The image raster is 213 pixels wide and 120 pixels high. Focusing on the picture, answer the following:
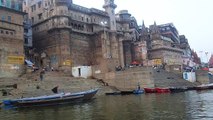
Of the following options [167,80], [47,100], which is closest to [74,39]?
[167,80]

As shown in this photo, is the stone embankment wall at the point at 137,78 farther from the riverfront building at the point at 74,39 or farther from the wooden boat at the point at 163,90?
the wooden boat at the point at 163,90

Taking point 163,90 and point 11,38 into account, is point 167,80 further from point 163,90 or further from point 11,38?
point 11,38

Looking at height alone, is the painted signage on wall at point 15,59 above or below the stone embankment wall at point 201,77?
above

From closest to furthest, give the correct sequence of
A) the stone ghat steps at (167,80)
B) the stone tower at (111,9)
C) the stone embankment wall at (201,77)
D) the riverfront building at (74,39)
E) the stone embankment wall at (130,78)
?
the stone embankment wall at (130,78) < the stone ghat steps at (167,80) < the riverfront building at (74,39) < the stone embankment wall at (201,77) < the stone tower at (111,9)

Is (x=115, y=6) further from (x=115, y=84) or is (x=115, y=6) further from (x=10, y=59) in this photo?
(x=10, y=59)

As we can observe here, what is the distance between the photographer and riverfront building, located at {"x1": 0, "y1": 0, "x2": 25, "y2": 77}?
46.5m

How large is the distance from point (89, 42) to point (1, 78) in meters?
23.6

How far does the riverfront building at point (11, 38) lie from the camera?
46.5m

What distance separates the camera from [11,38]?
159 feet

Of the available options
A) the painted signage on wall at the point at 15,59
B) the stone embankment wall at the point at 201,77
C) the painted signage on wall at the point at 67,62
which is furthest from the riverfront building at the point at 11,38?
the stone embankment wall at the point at 201,77

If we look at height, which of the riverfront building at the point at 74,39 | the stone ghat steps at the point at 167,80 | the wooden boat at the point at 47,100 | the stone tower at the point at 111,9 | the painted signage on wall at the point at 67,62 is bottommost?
the wooden boat at the point at 47,100

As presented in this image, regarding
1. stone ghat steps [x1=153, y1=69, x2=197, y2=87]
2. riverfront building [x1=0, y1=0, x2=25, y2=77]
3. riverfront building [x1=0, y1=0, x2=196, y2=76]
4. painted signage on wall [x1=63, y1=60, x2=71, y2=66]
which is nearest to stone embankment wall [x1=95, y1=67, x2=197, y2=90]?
stone ghat steps [x1=153, y1=69, x2=197, y2=87]

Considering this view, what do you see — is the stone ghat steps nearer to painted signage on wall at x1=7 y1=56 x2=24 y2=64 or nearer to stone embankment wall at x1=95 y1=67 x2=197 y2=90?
stone embankment wall at x1=95 y1=67 x2=197 y2=90

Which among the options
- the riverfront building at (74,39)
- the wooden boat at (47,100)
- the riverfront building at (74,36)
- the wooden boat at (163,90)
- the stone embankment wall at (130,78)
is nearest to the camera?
the wooden boat at (47,100)
